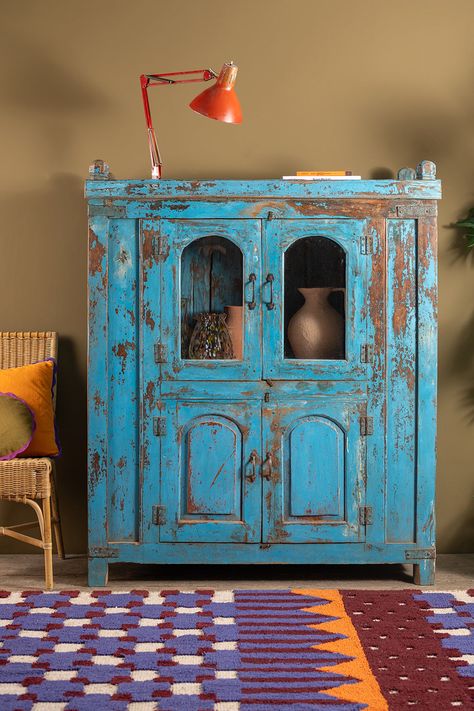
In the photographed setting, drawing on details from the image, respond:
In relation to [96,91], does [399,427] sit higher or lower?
lower

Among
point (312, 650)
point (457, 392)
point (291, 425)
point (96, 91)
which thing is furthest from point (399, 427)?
point (96, 91)

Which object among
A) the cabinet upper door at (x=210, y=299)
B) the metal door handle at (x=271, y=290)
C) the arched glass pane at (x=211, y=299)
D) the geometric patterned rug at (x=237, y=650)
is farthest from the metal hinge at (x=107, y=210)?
the geometric patterned rug at (x=237, y=650)

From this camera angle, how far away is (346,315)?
3240mm

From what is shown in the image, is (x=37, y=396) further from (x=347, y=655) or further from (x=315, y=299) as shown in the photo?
(x=347, y=655)

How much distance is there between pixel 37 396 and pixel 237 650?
4.69ft

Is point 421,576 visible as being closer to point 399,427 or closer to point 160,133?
point 399,427

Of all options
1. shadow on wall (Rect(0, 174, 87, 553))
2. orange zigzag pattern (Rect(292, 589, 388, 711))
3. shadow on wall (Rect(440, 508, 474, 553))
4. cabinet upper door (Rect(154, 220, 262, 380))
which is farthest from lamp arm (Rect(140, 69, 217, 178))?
shadow on wall (Rect(440, 508, 474, 553))

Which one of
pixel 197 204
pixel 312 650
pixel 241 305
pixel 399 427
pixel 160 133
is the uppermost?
pixel 160 133

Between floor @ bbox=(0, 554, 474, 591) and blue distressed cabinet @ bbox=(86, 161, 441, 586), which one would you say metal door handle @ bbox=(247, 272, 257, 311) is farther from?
floor @ bbox=(0, 554, 474, 591)

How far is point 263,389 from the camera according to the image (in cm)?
324

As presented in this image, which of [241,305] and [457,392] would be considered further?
[457,392]

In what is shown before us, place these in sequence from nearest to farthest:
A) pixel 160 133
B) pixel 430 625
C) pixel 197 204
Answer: pixel 430 625, pixel 197 204, pixel 160 133

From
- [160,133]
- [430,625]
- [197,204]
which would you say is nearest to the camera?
[430,625]

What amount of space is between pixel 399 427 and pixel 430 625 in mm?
782
